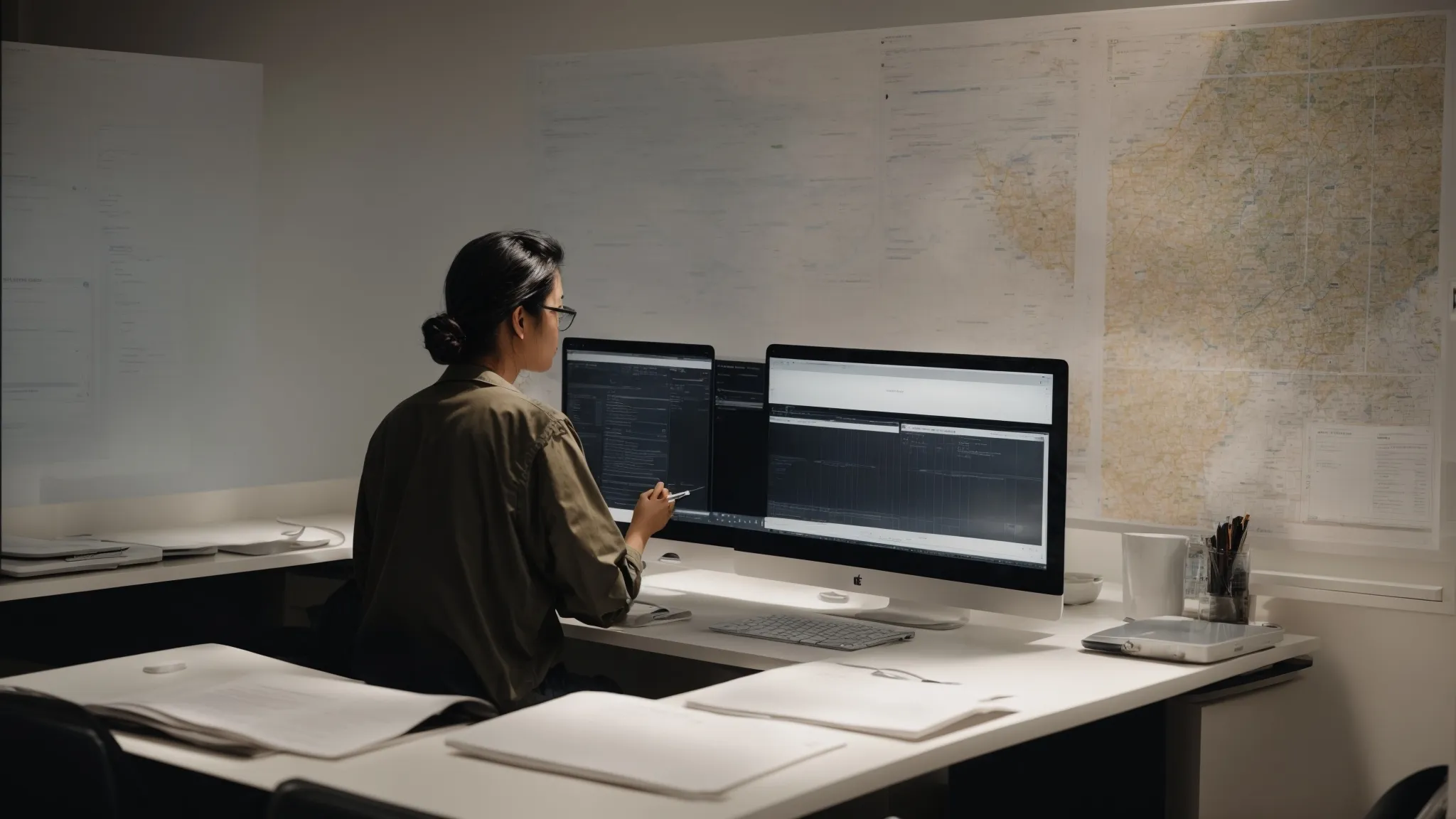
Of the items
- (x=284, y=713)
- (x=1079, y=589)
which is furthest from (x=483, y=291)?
(x=1079, y=589)

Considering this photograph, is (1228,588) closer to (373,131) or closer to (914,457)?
(914,457)

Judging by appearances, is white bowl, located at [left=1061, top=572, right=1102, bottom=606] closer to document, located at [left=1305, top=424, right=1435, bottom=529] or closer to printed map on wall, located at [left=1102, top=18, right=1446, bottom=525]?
printed map on wall, located at [left=1102, top=18, right=1446, bottom=525]

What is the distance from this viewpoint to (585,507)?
2.41 meters

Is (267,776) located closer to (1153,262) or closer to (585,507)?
(585,507)

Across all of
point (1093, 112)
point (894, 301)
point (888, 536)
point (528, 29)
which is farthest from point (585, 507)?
point (528, 29)

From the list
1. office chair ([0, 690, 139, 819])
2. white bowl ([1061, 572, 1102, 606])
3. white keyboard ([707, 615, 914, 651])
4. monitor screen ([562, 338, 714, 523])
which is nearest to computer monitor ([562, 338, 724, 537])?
monitor screen ([562, 338, 714, 523])

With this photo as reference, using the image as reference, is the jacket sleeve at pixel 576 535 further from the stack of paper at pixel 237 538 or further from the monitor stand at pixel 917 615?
the stack of paper at pixel 237 538

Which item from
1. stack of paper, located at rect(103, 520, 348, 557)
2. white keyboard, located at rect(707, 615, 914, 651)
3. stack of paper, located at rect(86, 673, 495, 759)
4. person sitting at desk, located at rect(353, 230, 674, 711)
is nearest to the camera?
stack of paper, located at rect(86, 673, 495, 759)

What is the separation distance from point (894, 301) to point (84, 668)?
186 cm

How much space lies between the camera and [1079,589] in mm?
2875

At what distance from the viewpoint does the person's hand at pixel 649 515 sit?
2.74 m

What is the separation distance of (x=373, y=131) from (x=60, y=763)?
3116 millimetres

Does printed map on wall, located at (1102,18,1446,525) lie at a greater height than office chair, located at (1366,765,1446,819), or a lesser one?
greater

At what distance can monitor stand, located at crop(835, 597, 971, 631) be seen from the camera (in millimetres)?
2662
